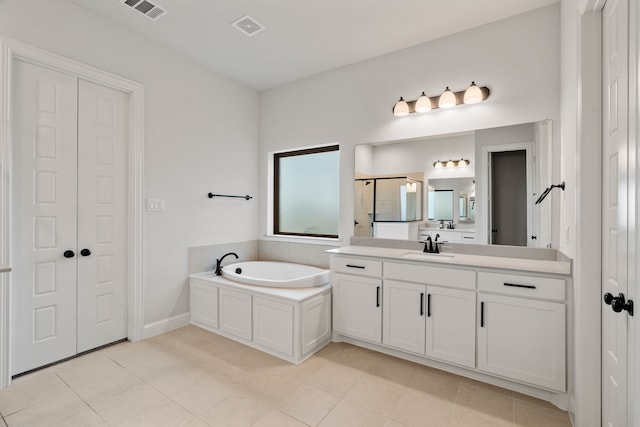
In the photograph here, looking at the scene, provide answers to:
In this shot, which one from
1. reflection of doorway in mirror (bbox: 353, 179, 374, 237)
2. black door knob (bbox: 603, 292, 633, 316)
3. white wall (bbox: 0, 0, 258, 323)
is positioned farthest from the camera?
reflection of doorway in mirror (bbox: 353, 179, 374, 237)

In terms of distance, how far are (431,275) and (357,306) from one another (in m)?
0.71

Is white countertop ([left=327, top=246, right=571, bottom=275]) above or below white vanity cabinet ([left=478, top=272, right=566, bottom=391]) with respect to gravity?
above

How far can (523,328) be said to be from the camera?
194cm

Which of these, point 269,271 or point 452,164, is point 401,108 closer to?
point 452,164

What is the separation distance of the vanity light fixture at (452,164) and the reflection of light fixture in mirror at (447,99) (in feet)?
1.58

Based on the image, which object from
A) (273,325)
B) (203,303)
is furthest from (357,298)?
(203,303)

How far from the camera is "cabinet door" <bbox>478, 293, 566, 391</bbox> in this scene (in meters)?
1.84

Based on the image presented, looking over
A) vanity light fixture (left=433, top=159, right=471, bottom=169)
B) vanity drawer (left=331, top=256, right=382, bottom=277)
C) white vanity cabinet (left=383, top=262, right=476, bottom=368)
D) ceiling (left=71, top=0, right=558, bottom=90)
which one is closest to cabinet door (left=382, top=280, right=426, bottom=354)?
white vanity cabinet (left=383, top=262, right=476, bottom=368)

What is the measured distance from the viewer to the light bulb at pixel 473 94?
2445 millimetres

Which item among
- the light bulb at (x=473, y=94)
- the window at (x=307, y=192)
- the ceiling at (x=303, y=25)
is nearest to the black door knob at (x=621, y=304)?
the light bulb at (x=473, y=94)

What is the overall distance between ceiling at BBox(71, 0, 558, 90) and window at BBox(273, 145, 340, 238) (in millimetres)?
1060

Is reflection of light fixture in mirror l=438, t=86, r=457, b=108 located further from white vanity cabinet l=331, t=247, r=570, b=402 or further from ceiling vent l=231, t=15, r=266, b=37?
ceiling vent l=231, t=15, r=266, b=37

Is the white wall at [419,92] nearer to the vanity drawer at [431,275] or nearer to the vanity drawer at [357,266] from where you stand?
the vanity drawer at [357,266]

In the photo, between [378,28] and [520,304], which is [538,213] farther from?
[378,28]
